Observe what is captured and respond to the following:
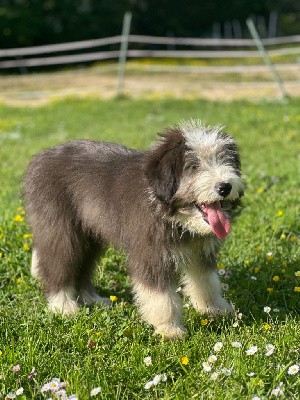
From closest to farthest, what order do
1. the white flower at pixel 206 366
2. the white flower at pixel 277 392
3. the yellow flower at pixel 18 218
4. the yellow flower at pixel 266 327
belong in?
the white flower at pixel 277 392 → the white flower at pixel 206 366 → the yellow flower at pixel 266 327 → the yellow flower at pixel 18 218

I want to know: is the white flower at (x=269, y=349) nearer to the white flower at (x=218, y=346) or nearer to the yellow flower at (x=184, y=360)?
the white flower at (x=218, y=346)

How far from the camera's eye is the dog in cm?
339

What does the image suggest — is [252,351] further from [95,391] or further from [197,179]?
[197,179]

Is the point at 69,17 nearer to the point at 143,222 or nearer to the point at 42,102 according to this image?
the point at 42,102

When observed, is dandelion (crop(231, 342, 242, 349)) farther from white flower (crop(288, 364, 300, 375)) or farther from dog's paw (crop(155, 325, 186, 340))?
dog's paw (crop(155, 325, 186, 340))

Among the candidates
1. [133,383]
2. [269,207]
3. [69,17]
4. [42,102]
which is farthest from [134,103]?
[69,17]

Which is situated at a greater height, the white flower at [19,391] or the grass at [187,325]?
the white flower at [19,391]

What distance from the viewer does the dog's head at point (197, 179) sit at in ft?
10.8

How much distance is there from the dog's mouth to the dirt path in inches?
498

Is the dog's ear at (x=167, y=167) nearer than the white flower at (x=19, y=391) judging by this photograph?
No

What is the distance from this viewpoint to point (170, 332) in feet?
11.9

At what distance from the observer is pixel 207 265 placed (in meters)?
3.94

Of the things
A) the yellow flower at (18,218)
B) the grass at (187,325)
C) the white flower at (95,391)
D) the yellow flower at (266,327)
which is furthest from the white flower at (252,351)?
the yellow flower at (18,218)

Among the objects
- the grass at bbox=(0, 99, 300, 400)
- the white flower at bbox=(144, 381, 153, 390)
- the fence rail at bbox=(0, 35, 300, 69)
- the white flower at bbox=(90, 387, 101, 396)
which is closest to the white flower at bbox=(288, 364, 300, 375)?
the grass at bbox=(0, 99, 300, 400)
